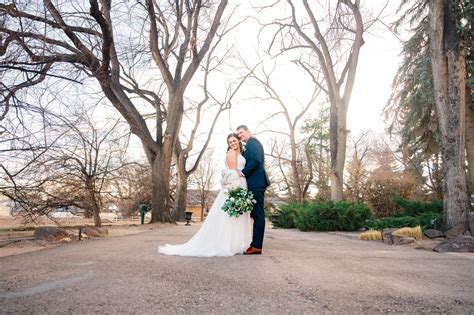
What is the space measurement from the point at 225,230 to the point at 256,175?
109cm

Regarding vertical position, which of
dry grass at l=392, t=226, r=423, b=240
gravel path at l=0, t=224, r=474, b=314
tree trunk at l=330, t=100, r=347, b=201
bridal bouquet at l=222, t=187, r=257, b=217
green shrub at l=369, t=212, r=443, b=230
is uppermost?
tree trunk at l=330, t=100, r=347, b=201

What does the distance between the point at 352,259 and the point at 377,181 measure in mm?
13786

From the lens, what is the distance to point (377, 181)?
17812 mm

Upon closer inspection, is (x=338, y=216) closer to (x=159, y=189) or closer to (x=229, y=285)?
(x=159, y=189)

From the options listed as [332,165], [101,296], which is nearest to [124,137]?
[332,165]

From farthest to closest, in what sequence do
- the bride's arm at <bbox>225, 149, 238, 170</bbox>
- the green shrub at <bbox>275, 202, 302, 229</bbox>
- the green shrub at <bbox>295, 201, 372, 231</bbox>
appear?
the green shrub at <bbox>275, 202, 302, 229</bbox> < the green shrub at <bbox>295, 201, 372, 231</bbox> < the bride's arm at <bbox>225, 149, 238, 170</bbox>

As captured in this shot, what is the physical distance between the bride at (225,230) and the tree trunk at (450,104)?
18.6 feet

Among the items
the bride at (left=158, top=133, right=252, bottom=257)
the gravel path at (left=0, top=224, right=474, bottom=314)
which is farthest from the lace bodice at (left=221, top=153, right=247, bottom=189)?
the gravel path at (left=0, top=224, right=474, bottom=314)

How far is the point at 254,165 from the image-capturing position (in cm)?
609

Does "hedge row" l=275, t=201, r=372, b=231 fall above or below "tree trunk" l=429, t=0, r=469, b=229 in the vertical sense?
below

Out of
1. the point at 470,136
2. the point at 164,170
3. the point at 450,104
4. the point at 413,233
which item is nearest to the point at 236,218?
the point at 413,233

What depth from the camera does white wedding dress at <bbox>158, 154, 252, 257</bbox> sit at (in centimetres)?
570

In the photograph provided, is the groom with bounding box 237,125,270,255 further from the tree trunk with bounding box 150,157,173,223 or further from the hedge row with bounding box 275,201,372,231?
the tree trunk with bounding box 150,157,173,223

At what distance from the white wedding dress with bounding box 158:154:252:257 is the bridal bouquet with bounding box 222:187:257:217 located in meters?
0.20
